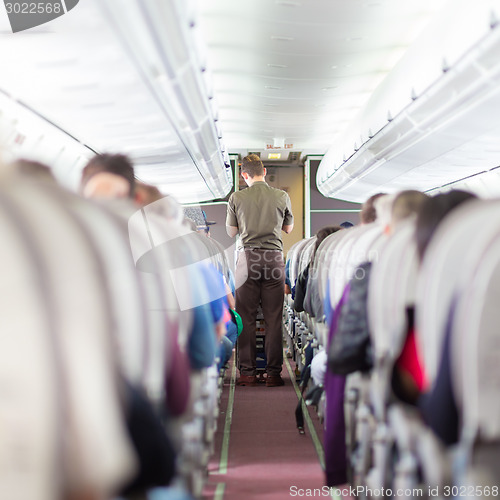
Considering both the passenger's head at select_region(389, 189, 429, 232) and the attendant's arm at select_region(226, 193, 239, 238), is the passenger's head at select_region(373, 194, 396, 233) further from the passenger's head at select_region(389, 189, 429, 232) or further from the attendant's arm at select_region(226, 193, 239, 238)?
the attendant's arm at select_region(226, 193, 239, 238)

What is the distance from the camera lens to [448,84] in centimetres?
359

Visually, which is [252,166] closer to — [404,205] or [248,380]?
[248,380]

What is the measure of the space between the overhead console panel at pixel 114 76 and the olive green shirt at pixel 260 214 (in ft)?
2.50

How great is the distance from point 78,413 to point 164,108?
10.6 feet

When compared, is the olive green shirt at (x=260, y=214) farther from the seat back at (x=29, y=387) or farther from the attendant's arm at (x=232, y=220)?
the seat back at (x=29, y=387)

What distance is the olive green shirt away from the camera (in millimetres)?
5484

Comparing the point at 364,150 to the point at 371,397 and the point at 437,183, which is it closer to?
the point at 437,183

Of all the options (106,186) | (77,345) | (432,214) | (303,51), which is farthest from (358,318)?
(303,51)

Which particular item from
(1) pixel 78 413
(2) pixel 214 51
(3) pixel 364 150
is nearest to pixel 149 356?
(1) pixel 78 413

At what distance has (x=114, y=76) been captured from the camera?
3.30m

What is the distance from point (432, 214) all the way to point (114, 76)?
2188 mm

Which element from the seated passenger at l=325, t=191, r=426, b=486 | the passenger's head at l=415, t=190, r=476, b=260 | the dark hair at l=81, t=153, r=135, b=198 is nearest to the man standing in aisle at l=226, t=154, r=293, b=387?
the seated passenger at l=325, t=191, r=426, b=486

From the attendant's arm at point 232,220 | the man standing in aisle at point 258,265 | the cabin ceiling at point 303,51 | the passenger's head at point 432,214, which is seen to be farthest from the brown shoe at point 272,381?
the passenger's head at point 432,214

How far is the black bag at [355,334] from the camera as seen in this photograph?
2.26 meters
